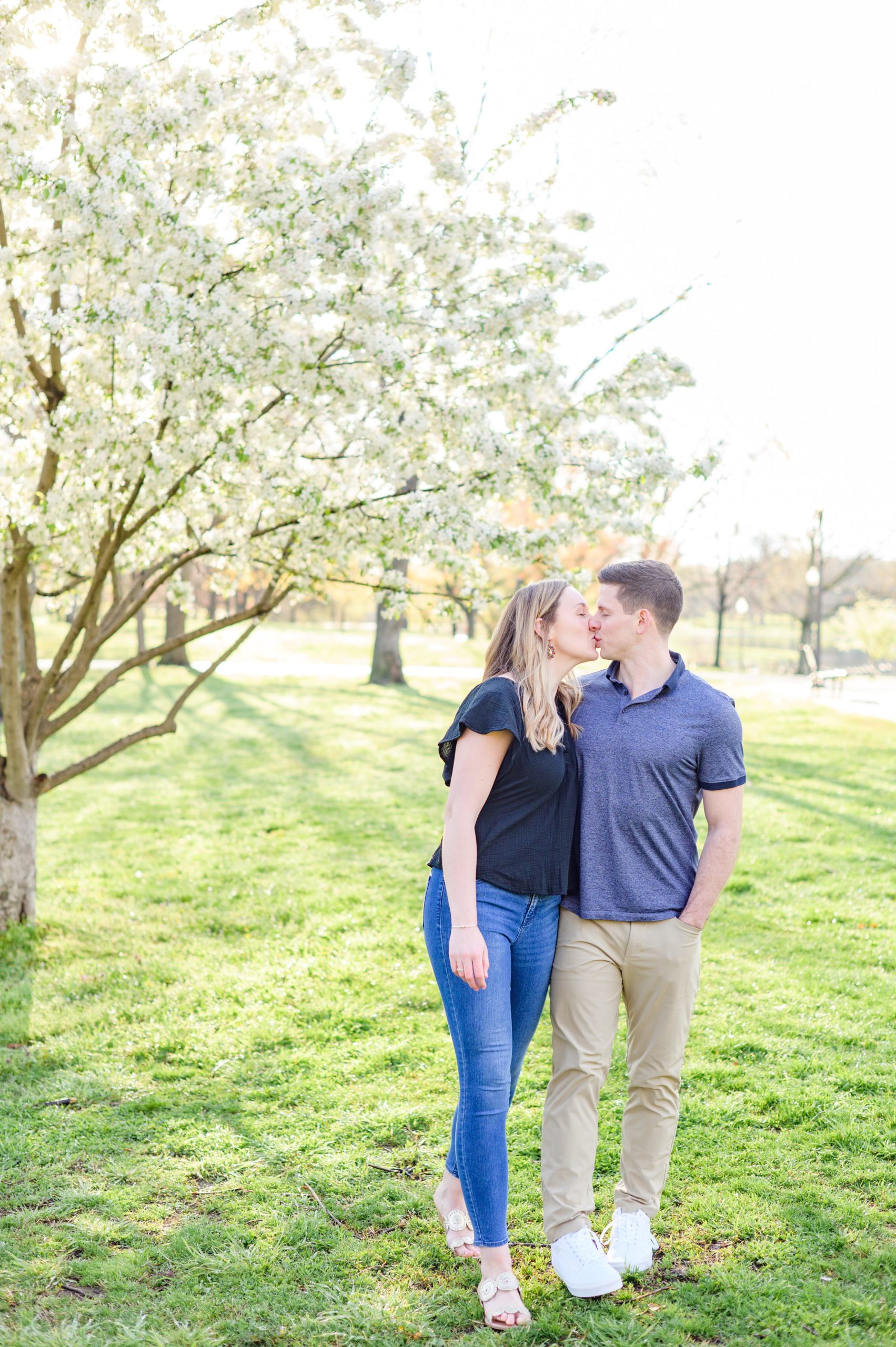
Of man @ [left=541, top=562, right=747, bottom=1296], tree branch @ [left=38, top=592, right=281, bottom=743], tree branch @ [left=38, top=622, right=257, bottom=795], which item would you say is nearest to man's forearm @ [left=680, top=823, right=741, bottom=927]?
man @ [left=541, top=562, right=747, bottom=1296]

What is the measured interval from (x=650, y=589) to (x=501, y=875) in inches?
→ 40.1

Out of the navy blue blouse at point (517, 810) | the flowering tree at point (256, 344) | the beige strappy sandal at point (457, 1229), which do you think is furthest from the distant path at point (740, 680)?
the navy blue blouse at point (517, 810)

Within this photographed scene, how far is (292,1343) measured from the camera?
2.97m

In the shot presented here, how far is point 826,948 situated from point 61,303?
18.9 feet

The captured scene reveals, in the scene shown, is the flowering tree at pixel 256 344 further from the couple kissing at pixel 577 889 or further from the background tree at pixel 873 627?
the background tree at pixel 873 627

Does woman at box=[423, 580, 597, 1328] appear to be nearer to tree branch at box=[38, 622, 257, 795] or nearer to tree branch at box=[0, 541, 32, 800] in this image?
tree branch at box=[38, 622, 257, 795]

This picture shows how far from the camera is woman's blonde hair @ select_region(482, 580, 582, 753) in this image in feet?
10.2

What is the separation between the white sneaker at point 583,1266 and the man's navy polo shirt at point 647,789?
97 cm

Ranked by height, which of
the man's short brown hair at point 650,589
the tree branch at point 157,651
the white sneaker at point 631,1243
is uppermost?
the man's short brown hair at point 650,589

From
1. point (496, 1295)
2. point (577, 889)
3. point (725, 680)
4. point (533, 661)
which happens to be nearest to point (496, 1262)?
point (496, 1295)

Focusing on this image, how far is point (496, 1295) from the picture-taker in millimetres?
3045

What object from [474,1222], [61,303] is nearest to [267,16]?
[61,303]

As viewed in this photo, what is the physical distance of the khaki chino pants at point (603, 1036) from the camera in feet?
10.5

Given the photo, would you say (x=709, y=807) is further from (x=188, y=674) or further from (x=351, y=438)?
(x=188, y=674)
